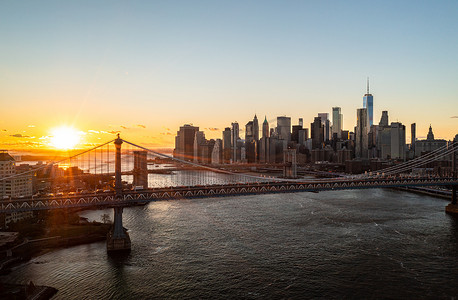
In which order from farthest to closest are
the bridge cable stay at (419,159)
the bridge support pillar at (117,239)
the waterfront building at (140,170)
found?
the waterfront building at (140,170), the bridge cable stay at (419,159), the bridge support pillar at (117,239)

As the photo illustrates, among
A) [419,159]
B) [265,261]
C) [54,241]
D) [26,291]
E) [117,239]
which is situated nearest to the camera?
[26,291]

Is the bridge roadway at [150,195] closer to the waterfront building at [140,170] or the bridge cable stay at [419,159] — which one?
the bridge cable stay at [419,159]

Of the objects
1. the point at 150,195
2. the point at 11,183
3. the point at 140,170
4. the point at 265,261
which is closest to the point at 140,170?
the point at 140,170

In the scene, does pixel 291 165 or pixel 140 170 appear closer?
pixel 140 170

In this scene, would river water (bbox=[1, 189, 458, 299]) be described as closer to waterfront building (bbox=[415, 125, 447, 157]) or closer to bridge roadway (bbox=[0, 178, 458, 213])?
bridge roadway (bbox=[0, 178, 458, 213])

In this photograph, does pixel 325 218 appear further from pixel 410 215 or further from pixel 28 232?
pixel 28 232

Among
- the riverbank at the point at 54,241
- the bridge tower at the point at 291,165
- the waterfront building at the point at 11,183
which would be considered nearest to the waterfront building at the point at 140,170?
the waterfront building at the point at 11,183

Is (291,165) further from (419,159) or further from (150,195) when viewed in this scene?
(150,195)


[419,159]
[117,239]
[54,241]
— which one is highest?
[419,159]

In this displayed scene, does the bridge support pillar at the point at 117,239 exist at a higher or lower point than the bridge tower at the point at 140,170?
lower

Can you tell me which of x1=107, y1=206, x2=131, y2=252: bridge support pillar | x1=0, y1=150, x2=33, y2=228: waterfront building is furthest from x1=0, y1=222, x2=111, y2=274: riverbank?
x1=0, y1=150, x2=33, y2=228: waterfront building
